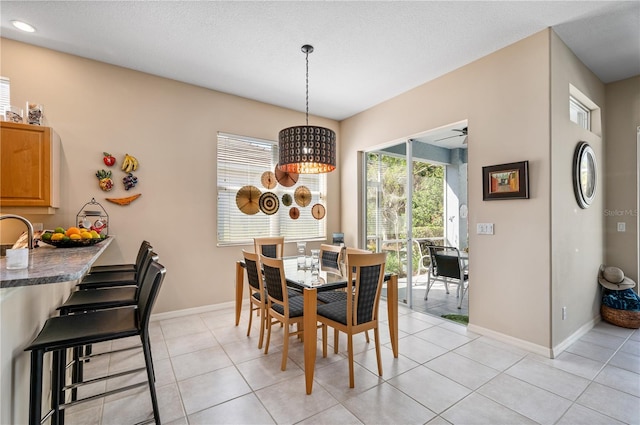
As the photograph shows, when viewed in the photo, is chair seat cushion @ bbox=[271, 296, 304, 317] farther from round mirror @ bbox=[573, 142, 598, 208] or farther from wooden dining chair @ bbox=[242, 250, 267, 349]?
round mirror @ bbox=[573, 142, 598, 208]

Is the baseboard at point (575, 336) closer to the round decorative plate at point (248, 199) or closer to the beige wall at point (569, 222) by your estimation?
the beige wall at point (569, 222)

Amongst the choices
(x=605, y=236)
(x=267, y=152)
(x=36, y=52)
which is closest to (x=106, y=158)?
(x=36, y=52)

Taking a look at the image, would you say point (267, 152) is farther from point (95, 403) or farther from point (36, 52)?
point (95, 403)

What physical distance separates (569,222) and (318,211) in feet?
10.8

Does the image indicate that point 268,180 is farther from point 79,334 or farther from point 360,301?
point 79,334

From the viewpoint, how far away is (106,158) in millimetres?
3332

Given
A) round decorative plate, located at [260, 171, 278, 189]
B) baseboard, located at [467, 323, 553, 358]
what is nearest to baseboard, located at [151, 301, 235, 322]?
round decorative plate, located at [260, 171, 278, 189]

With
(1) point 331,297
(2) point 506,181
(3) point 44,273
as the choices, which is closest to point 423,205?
(2) point 506,181

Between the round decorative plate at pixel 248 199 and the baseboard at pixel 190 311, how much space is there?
1.34m

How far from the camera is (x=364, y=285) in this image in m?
2.29

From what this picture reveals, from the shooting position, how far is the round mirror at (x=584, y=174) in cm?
310

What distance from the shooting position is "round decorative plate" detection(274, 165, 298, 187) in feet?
15.0

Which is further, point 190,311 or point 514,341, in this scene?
point 190,311

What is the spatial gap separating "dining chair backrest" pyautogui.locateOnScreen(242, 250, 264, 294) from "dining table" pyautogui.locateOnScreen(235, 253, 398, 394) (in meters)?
0.28
